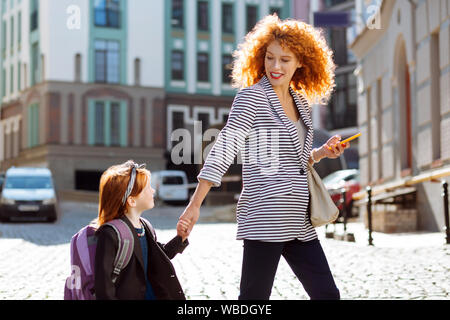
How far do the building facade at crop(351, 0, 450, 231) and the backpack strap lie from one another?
10979 millimetres

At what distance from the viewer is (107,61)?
44.8 metres

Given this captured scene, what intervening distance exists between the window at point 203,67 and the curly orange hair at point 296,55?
43.7 m

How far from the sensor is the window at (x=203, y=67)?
47.7 m

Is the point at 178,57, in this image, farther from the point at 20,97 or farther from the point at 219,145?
the point at 219,145

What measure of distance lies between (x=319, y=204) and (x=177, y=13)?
44.4 m

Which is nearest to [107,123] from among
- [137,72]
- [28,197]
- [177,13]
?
[137,72]

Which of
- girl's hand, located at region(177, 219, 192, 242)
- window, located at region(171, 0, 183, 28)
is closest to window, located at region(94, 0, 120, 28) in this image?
window, located at region(171, 0, 183, 28)

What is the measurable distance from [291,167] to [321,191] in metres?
0.20

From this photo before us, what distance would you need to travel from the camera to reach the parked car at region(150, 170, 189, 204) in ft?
118

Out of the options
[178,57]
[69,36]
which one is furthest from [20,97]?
[178,57]

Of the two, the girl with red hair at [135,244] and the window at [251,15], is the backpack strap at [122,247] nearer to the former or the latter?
the girl with red hair at [135,244]

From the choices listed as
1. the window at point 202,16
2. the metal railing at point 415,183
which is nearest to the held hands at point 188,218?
the metal railing at point 415,183

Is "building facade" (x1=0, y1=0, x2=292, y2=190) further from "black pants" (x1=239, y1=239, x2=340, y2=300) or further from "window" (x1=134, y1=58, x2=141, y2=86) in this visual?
"black pants" (x1=239, y1=239, x2=340, y2=300)

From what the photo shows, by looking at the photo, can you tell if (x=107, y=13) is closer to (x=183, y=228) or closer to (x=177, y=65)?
(x=177, y=65)
